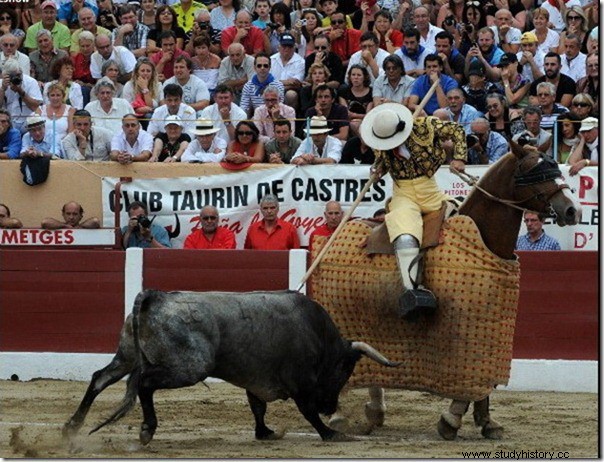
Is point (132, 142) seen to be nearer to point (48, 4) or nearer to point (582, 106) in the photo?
point (48, 4)

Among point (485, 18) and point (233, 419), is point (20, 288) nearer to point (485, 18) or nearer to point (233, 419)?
point (233, 419)

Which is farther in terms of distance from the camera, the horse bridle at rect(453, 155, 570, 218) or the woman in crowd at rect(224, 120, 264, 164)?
the woman in crowd at rect(224, 120, 264, 164)

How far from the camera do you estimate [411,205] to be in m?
8.67

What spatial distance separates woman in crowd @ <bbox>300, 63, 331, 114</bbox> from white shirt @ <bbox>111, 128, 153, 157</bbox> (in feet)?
4.42

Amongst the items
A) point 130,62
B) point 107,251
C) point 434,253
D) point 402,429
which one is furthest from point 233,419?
point 130,62

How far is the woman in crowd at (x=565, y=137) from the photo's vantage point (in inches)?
472

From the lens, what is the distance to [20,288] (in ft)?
38.3

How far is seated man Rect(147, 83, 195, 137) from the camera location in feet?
41.8

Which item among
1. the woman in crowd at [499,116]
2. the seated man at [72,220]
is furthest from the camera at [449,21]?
the seated man at [72,220]

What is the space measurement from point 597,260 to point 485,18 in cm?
367

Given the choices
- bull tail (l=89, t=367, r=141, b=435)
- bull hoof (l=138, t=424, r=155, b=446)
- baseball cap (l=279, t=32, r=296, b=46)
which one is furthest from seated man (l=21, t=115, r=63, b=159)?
bull hoof (l=138, t=424, r=155, b=446)

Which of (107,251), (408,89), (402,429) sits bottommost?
(402,429)

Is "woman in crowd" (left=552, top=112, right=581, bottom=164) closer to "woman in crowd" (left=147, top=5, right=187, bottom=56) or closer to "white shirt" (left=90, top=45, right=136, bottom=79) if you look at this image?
"woman in crowd" (left=147, top=5, right=187, bottom=56)

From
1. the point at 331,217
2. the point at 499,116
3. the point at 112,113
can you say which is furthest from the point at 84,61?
the point at 499,116
